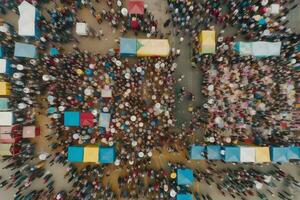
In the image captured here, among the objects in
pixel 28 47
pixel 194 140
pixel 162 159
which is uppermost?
pixel 28 47

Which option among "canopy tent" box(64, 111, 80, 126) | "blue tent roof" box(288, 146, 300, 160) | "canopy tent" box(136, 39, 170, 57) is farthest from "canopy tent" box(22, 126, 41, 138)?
"blue tent roof" box(288, 146, 300, 160)

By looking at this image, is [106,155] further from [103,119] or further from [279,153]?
[279,153]

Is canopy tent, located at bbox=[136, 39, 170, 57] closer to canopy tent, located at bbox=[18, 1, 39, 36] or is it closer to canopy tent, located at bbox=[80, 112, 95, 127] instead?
canopy tent, located at bbox=[80, 112, 95, 127]

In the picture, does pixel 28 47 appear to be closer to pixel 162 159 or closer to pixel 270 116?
pixel 162 159

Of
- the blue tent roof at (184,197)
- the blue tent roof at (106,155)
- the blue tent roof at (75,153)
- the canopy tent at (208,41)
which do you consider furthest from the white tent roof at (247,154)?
the blue tent roof at (75,153)

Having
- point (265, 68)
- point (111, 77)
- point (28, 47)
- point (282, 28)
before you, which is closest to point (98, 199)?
point (111, 77)
